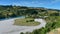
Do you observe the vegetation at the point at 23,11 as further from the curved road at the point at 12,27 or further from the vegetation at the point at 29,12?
the curved road at the point at 12,27

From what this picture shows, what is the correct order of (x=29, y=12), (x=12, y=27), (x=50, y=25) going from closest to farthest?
1. (x=50, y=25)
2. (x=12, y=27)
3. (x=29, y=12)

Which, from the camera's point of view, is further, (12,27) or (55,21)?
(12,27)

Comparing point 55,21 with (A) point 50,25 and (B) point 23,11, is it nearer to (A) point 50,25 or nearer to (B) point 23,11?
(A) point 50,25

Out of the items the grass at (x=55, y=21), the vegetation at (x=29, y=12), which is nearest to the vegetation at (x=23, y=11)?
the vegetation at (x=29, y=12)

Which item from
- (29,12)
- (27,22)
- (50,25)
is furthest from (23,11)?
(50,25)

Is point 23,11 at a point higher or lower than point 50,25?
higher

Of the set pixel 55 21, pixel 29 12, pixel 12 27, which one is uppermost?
pixel 29 12

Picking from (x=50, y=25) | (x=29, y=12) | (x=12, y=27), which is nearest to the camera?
(x=50, y=25)

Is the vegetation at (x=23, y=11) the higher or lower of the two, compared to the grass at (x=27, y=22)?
higher

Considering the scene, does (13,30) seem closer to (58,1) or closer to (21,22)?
(21,22)

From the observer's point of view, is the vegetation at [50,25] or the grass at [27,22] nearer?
the vegetation at [50,25]

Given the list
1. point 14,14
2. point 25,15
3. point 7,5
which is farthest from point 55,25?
point 7,5
